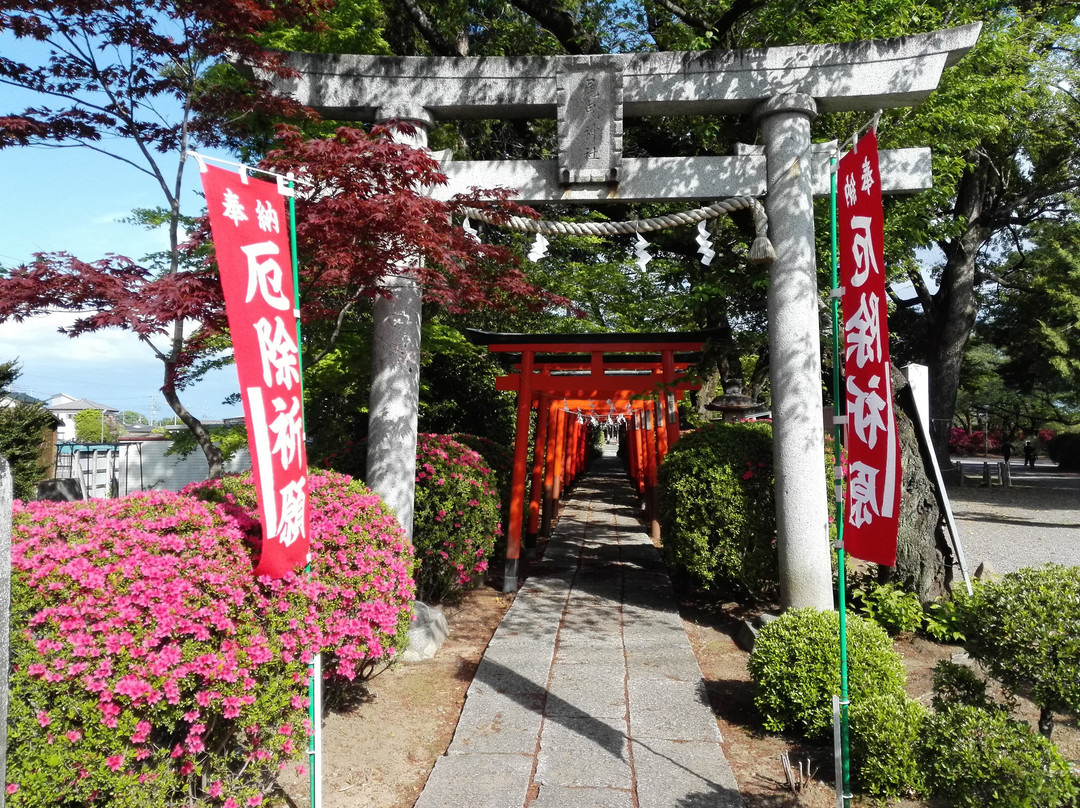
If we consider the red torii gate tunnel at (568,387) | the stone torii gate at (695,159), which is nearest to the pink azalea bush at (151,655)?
the stone torii gate at (695,159)

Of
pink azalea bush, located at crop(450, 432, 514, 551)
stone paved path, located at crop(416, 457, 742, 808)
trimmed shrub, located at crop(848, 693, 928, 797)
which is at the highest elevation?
pink azalea bush, located at crop(450, 432, 514, 551)

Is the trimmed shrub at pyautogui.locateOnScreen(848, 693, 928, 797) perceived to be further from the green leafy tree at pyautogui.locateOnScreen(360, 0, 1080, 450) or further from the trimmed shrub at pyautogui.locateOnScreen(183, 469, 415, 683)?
the green leafy tree at pyautogui.locateOnScreen(360, 0, 1080, 450)

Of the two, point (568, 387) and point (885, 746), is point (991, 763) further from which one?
point (568, 387)

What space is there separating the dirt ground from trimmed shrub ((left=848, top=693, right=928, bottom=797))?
96 millimetres

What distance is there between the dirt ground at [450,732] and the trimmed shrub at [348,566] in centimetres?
41

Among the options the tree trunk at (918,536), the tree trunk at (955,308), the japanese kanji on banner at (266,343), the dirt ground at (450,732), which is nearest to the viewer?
the japanese kanji on banner at (266,343)

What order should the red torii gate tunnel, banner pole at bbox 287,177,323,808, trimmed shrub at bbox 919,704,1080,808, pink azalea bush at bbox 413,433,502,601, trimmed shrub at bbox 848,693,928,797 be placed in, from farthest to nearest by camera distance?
1. the red torii gate tunnel
2. pink azalea bush at bbox 413,433,502,601
3. trimmed shrub at bbox 848,693,928,797
4. banner pole at bbox 287,177,323,808
5. trimmed shrub at bbox 919,704,1080,808

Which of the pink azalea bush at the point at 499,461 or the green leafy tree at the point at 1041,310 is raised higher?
the green leafy tree at the point at 1041,310

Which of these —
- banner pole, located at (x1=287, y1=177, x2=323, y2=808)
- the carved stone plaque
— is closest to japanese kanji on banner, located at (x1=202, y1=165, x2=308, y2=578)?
banner pole, located at (x1=287, y1=177, x2=323, y2=808)

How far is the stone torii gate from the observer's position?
18.5ft

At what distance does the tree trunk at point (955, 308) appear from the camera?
1802cm

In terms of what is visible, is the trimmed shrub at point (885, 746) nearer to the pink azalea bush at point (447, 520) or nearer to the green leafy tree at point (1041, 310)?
the pink azalea bush at point (447, 520)

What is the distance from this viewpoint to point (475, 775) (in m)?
3.62

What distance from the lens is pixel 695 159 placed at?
6031 mm
